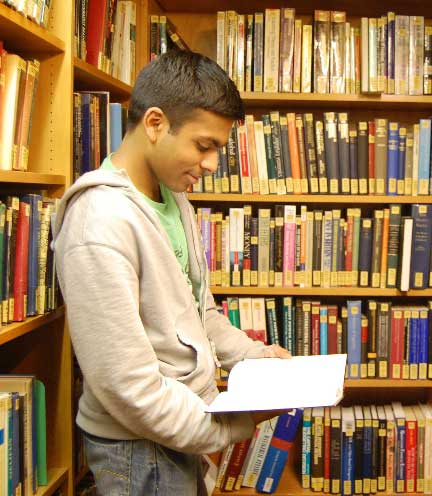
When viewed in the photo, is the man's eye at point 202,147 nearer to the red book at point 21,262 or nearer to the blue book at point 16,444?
the red book at point 21,262

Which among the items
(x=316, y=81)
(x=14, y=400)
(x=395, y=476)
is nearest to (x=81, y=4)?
(x=316, y=81)

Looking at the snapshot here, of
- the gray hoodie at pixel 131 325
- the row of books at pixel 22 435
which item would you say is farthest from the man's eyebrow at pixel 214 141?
the row of books at pixel 22 435

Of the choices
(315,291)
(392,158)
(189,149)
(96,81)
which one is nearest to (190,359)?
(189,149)

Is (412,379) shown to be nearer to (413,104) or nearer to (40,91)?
(413,104)

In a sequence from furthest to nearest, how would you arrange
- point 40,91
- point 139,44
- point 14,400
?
point 139,44
point 40,91
point 14,400

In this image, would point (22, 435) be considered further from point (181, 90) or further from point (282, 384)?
point (181, 90)

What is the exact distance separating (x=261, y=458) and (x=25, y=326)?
1141 millimetres

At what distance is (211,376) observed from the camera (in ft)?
3.63

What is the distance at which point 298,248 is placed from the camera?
6.81ft

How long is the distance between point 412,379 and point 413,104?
0.96 meters

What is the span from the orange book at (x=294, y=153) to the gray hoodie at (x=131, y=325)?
1.06 meters

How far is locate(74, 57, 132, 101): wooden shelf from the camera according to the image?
1523 mm

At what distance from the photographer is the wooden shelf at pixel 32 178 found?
3.91 ft

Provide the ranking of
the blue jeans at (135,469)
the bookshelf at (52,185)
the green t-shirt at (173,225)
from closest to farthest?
the blue jeans at (135,469) → the green t-shirt at (173,225) → the bookshelf at (52,185)
